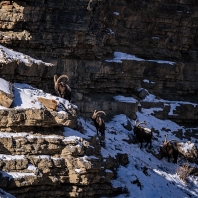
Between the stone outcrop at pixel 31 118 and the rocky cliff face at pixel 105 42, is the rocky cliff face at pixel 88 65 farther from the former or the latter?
the stone outcrop at pixel 31 118

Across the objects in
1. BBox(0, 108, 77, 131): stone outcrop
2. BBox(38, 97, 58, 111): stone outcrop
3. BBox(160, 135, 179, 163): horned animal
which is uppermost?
BBox(38, 97, 58, 111): stone outcrop

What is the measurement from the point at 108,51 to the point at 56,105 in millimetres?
15875

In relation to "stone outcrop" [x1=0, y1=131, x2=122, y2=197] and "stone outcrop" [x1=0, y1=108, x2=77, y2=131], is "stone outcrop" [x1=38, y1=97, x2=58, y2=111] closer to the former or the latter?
"stone outcrop" [x1=0, y1=108, x2=77, y2=131]

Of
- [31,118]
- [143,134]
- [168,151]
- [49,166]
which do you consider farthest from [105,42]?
[49,166]

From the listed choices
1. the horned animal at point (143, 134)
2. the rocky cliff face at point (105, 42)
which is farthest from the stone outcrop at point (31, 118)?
the horned animal at point (143, 134)

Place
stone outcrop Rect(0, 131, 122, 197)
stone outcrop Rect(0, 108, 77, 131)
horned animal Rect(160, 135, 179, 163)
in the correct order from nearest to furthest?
stone outcrop Rect(0, 131, 122, 197) → stone outcrop Rect(0, 108, 77, 131) → horned animal Rect(160, 135, 179, 163)

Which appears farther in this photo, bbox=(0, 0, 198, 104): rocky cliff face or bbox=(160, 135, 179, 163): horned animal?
bbox=(0, 0, 198, 104): rocky cliff face

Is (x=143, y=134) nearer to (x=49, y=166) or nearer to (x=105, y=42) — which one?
(x=105, y=42)

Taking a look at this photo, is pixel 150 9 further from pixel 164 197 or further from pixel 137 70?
pixel 164 197

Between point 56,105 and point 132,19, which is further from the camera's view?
point 132,19

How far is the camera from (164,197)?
29.1m

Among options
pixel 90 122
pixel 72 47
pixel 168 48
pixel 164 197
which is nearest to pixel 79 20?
pixel 72 47

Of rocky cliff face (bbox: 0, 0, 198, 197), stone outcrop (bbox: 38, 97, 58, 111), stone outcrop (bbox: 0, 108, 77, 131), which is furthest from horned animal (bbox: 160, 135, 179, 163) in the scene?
stone outcrop (bbox: 38, 97, 58, 111)

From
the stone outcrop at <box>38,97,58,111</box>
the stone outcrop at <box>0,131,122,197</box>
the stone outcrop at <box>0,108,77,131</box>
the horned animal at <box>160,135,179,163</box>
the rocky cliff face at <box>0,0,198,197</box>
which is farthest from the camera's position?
the horned animal at <box>160,135,179,163</box>
